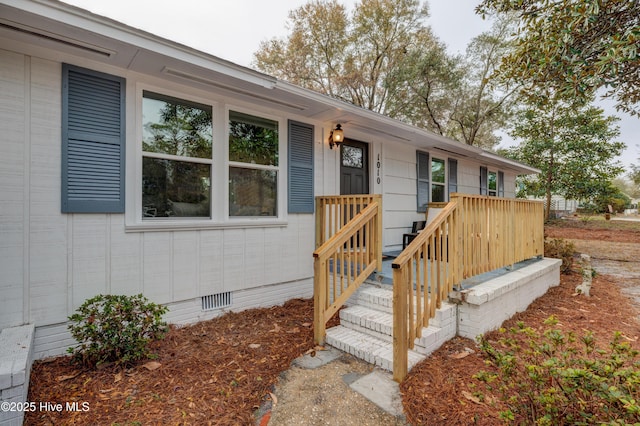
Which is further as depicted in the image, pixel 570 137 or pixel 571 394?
pixel 570 137

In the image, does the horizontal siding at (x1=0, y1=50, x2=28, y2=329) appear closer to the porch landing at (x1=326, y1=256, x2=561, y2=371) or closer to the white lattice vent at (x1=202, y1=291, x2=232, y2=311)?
the white lattice vent at (x1=202, y1=291, x2=232, y2=311)

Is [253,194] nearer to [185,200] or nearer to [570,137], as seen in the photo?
[185,200]

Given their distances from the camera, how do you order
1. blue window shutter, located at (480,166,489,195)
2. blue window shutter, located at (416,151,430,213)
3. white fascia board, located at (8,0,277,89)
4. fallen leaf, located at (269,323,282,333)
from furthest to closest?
blue window shutter, located at (480,166,489,195)
blue window shutter, located at (416,151,430,213)
fallen leaf, located at (269,323,282,333)
white fascia board, located at (8,0,277,89)

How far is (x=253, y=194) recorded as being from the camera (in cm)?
412

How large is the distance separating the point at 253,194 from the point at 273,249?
Result: 2.70ft

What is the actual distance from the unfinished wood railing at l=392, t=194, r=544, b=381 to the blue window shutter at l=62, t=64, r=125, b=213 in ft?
9.41

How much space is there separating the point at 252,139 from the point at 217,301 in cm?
217

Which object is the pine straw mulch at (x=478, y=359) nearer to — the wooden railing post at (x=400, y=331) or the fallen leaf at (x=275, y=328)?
the wooden railing post at (x=400, y=331)

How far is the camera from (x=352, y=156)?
5.52 meters

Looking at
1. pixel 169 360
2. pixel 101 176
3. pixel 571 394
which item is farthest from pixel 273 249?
pixel 571 394

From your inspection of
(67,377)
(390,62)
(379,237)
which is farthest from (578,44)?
(390,62)

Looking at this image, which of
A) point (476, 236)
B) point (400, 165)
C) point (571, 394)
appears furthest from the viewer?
point (400, 165)

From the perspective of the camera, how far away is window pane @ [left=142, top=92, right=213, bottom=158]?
3.29m

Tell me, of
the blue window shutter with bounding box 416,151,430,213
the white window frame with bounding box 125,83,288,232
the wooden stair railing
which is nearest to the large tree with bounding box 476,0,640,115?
the blue window shutter with bounding box 416,151,430,213
